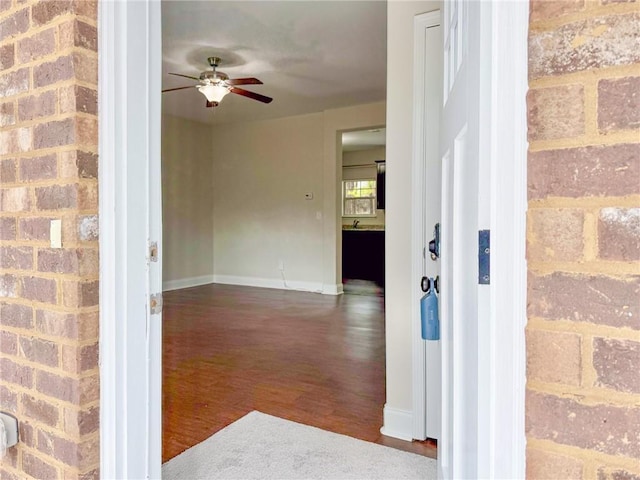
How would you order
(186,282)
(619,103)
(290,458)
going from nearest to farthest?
1. (619,103)
2. (290,458)
3. (186,282)

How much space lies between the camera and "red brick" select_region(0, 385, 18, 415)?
1177 millimetres

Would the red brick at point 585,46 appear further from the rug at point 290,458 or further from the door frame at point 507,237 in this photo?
the rug at point 290,458

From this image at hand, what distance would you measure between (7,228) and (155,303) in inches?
19.1

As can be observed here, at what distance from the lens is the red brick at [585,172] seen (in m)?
0.55

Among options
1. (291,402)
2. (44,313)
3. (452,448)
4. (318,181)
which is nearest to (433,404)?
(291,402)

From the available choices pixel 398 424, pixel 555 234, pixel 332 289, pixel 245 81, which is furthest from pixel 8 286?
pixel 332 289

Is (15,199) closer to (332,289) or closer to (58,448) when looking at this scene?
(58,448)

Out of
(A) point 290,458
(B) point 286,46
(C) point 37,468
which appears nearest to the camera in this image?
(C) point 37,468

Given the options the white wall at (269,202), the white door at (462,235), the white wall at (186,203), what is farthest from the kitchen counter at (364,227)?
the white door at (462,235)

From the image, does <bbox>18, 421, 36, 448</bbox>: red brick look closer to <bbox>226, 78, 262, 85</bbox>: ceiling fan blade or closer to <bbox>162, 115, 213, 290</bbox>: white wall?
<bbox>226, 78, 262, 85</bbox>: ceiling fan blade

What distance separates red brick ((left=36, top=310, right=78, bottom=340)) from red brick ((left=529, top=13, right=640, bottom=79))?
3.56 feet

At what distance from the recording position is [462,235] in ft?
2.89

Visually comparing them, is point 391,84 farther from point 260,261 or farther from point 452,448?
point 260,261

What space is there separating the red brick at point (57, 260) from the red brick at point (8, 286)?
149mm
